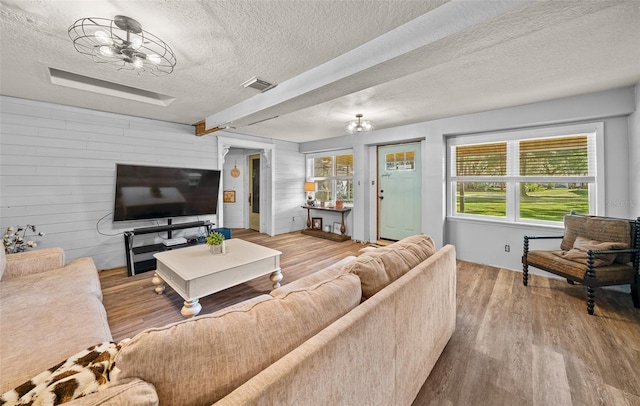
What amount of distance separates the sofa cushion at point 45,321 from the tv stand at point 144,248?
4.16ft

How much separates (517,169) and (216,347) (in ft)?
14.6

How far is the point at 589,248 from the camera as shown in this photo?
268 cm

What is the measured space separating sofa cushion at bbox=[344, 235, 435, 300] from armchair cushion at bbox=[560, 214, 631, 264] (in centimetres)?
236

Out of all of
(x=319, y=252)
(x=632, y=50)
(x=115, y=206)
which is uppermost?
(x=632, y=50)

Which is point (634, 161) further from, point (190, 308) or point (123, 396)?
point (190, 308)

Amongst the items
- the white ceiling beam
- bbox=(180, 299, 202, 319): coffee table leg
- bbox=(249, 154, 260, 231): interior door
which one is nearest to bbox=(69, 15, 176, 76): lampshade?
the white ceiling beam

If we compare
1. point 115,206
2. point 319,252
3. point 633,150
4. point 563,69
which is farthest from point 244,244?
point 633,150

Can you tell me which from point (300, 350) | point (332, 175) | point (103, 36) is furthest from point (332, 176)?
point (300, 350)

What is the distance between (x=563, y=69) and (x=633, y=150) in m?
1.45

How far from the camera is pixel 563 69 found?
7.76ft

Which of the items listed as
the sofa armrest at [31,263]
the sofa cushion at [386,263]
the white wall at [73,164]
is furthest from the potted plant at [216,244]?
the white wall at [73,164]

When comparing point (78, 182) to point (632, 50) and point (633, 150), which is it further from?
point (633, 150)

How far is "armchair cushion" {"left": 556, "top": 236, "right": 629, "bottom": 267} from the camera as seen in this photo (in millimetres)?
2525

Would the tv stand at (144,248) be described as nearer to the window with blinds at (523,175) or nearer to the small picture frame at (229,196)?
the small picture frame at (229,196)
